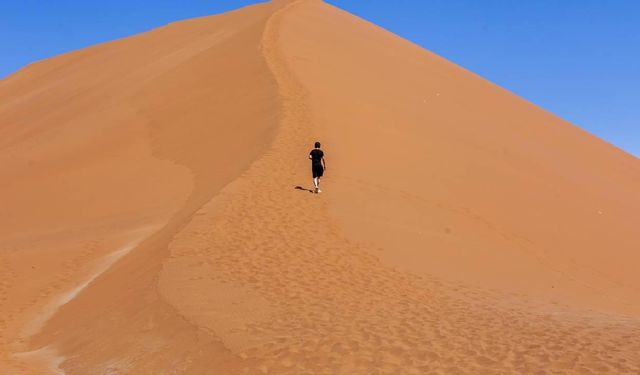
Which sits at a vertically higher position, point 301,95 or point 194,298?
point 301,95

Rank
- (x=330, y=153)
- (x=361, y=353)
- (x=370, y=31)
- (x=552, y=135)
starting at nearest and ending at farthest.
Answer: (x=361, y=353) → (x=330, y=153) → (x=552, y=135) → (x=370, y=31)

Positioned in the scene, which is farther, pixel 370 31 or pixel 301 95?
pixel 370 31

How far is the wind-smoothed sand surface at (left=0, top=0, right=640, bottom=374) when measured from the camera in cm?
783

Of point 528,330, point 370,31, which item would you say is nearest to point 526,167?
point 528,330

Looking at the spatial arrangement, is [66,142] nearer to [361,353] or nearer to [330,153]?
[330,153]

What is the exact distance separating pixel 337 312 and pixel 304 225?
13.6 feet

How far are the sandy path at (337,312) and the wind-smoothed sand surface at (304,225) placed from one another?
38 mm

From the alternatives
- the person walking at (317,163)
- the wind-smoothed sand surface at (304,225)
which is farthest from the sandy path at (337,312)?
the person walking at (317,163)

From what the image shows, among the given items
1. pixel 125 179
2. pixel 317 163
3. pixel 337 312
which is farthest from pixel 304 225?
pixel 125 179

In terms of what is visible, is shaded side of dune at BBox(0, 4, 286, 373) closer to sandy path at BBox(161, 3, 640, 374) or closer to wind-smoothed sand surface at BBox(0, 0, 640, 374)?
wind-smoothed sand surface at BBox(0, 0, 640, 374)

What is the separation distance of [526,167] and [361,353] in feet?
49.8

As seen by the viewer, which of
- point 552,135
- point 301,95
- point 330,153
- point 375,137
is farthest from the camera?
point 552,135

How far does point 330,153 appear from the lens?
16.8m

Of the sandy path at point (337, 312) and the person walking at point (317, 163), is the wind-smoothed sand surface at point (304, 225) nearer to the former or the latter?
the sandy path at point (337, 312)
